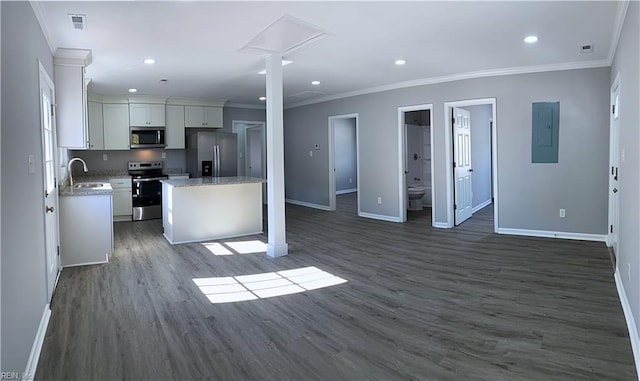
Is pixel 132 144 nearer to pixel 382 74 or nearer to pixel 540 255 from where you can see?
pixel 382 74

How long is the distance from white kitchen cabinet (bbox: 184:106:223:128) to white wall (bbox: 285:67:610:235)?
3422 mm

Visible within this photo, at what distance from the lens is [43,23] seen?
3.36m

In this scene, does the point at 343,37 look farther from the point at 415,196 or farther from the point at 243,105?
the point at 243,105

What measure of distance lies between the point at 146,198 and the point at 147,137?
1.26m

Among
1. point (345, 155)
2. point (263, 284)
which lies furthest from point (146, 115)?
point (345, 155)

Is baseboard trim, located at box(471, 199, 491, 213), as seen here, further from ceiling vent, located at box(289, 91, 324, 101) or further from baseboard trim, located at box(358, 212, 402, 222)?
ceiling vent, located at box(289, 91, 324, 101)

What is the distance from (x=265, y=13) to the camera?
10.9 feet

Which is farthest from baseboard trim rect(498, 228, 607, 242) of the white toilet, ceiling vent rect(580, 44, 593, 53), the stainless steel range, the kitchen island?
the stainless steel range

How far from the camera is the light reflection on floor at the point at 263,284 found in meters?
3.46

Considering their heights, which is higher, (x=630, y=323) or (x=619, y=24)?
(x=619, y=24)

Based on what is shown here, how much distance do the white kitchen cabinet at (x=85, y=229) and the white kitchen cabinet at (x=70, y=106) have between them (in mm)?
650

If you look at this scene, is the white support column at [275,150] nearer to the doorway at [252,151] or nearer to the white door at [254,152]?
the doorway at [252,151]

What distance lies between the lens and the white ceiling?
3.22 metres

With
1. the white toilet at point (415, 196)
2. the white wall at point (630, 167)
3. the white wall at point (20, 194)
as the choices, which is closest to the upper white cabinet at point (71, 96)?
the white wall at point (20, 194)
